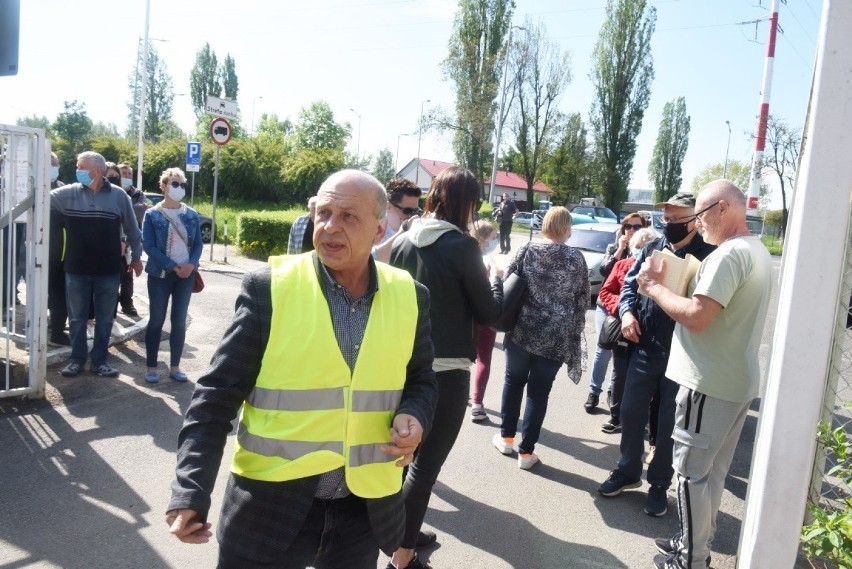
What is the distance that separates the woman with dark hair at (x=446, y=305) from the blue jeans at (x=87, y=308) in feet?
12.5

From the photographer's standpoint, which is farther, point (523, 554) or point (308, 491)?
point (523, 554)

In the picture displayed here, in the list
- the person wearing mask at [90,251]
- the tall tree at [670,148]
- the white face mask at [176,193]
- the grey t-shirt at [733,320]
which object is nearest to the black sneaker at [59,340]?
the person wearing mask at [90,251]

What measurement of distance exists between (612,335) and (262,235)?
1311cm

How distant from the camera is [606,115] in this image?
4884 centimetres

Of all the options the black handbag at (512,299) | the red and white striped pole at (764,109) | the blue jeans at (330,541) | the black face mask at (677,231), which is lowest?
the blue jeans at (330,541)

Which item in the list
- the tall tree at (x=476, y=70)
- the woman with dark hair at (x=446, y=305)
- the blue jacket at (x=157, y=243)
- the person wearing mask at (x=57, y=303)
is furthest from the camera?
the tall tree at (x=476, y=70)

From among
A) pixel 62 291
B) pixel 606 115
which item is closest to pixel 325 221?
pixel 62 291

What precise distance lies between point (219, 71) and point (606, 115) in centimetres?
5070

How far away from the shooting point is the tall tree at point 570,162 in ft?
162

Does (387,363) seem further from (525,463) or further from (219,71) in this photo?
(219,71)

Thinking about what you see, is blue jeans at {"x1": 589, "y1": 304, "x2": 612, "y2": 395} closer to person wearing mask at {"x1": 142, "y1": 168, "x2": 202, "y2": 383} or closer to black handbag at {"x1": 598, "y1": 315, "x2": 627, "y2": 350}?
black handbag at {"x1": 598, "y1": 315, "x2": 627, "y2": 350}

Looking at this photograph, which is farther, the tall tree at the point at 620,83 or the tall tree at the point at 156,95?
the tall tree at the point at 156,95

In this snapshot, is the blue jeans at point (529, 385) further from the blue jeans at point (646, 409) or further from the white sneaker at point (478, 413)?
the white sneaker at point (478, 413)

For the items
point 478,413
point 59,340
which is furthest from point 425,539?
point 59,340
